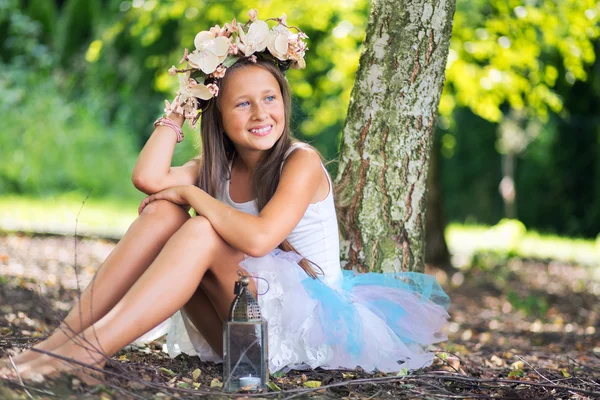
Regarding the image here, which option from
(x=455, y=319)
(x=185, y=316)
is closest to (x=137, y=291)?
(x=185, y=316)

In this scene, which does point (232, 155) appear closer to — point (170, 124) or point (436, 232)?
point (170, 124)

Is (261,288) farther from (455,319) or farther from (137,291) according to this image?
(455,319)

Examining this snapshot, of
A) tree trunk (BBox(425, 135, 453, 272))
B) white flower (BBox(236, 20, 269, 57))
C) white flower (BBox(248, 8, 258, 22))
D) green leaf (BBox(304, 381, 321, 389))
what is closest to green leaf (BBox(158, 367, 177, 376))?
green leaf (BBox(304, 381, 321, 389))

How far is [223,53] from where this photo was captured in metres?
2.77

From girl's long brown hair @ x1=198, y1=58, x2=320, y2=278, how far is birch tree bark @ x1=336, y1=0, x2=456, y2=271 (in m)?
0.44

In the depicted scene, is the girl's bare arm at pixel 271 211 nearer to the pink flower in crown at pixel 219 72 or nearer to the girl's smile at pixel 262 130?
the girl's smile at pixel 262 130

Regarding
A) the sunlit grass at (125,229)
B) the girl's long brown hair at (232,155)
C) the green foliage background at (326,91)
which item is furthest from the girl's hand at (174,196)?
the sunlit grass at (125,229)

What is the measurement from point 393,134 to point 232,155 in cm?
69

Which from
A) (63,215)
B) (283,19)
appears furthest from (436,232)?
(283,19)

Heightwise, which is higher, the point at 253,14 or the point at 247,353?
the point at 253,14

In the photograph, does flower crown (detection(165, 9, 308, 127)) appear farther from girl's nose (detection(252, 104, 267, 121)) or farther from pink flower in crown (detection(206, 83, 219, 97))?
girl's nose (detection(252, 104, 267, 121))

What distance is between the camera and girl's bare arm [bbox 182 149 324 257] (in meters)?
2.46

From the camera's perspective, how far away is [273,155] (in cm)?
285

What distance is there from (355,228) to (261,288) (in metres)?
0.76
